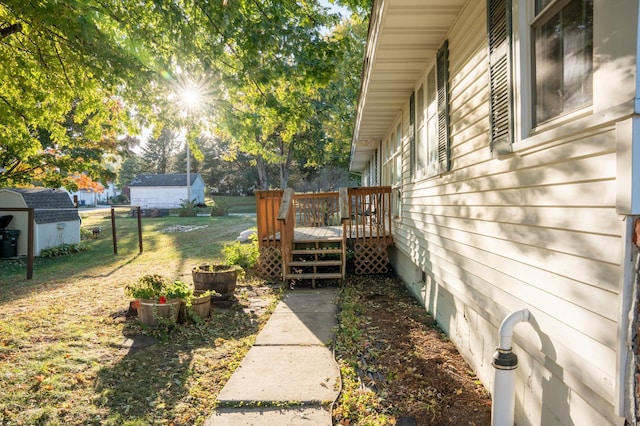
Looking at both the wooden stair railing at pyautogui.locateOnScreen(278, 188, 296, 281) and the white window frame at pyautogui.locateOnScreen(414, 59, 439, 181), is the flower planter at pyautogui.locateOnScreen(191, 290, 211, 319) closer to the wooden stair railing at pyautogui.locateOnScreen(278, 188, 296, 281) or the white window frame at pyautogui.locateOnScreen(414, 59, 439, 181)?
the wooden stair railing at pyautogui.locateOnScreen(278, 188, 296, 281)

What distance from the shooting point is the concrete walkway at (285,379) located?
2.87 metres

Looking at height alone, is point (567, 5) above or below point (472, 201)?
above

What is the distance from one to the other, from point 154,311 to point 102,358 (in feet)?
2.79

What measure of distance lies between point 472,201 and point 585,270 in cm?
166

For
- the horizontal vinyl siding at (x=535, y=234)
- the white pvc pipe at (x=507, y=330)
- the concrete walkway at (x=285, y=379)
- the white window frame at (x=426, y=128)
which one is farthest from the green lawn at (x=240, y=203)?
the white pvc pipe at (x=507, y=330)

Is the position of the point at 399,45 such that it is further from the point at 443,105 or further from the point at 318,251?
the point at 318,251

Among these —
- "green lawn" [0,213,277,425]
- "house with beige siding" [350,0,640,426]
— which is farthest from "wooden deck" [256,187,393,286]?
"house with beige siding" [350,0,640,426]

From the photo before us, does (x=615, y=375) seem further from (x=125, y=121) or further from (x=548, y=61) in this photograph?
(x=125, y=121)

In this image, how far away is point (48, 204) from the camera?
42.1ft

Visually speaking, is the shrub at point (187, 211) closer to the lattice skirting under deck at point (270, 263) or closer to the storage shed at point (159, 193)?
the storage shed at point (159, 193)

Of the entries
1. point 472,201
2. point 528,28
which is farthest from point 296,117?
point 528,28

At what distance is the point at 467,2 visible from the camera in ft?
12.2

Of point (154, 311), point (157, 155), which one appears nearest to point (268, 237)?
point (154, 311)

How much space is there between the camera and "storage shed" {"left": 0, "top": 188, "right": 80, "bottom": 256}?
39.1 feet
